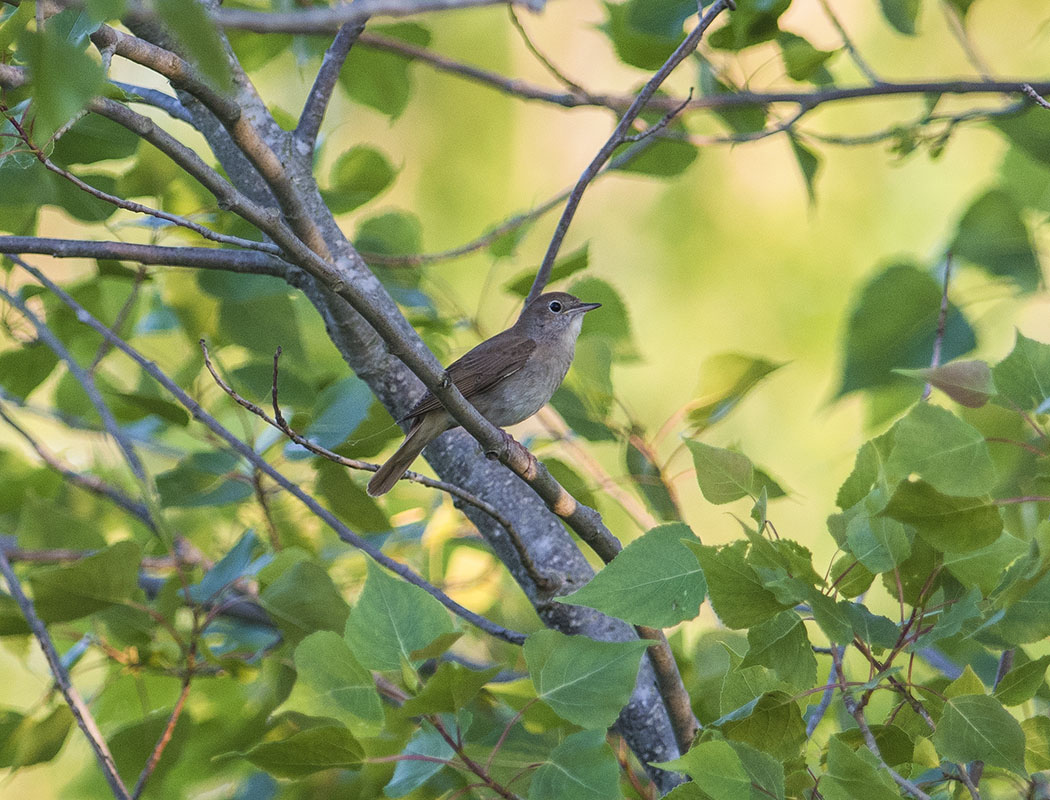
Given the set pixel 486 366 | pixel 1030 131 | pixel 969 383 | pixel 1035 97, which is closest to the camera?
pixel 969 383

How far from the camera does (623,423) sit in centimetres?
296

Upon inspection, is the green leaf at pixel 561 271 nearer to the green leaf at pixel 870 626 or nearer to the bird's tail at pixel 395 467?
the bird's tail at pixel 395 467

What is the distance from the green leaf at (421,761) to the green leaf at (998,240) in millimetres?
2205

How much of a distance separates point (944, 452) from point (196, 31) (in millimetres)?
1031

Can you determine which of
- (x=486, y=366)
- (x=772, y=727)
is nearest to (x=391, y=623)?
(x=772, y=727)

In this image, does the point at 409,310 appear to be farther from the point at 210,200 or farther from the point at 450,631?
the point at 450,631

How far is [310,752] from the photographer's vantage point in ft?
5.77

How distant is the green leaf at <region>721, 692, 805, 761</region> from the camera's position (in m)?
1.64

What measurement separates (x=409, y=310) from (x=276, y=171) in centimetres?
153

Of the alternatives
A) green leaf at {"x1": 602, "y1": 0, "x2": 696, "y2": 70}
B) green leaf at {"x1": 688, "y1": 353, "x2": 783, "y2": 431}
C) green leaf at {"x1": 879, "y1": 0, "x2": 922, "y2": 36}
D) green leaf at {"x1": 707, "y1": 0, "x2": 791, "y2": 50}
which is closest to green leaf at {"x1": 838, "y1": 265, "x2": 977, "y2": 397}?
green leaf at {"x1": 688, "y1": 353, "x2": 783, "y2": 431}

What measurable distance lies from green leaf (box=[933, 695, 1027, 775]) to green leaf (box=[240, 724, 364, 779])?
0.95 m

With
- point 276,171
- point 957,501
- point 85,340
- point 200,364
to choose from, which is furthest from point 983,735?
point 85,340

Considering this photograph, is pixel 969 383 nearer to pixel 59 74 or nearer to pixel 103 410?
pixel 59 74

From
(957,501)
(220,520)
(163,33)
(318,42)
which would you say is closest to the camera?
(957,501)
